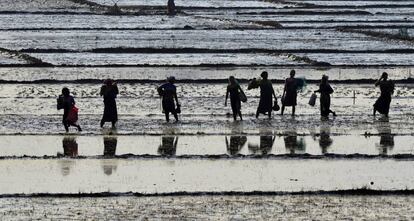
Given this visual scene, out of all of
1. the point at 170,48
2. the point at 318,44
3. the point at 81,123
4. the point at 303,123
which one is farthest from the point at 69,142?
the point at 318,44

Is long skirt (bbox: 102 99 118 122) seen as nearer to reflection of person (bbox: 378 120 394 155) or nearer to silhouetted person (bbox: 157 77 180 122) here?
silhouetted person (bbox: 157 77 180 122)

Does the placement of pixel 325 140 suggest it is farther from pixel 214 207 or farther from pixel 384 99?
pixel 214 207

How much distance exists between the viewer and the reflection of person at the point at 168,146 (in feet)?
62.0

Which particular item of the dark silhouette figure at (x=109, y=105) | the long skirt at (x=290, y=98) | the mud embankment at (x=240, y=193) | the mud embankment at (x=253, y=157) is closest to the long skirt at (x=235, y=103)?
the long skirt at (x=290, y=98)

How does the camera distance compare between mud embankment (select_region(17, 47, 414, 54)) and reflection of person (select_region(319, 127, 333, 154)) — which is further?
mud embankment (select_region(17, 47, 414, 54))

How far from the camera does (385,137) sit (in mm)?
20609

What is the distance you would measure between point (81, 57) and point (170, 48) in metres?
3.71

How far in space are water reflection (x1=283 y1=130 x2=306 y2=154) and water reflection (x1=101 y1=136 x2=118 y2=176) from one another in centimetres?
297

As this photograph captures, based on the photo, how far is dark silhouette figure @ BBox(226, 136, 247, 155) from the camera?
1898 cm

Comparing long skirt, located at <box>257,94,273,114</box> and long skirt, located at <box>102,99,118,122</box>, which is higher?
long skirt, located at <box>257,94,273,114</box>

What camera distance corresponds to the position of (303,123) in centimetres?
2258

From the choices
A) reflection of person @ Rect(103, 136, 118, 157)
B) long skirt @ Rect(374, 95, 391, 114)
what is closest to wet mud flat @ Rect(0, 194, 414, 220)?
reflection of person @ Rect(103, 136, 118, 157)

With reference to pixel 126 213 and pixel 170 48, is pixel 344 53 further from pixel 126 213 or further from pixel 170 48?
pixel 126 213

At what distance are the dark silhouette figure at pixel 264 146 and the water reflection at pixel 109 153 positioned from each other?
2.34m
